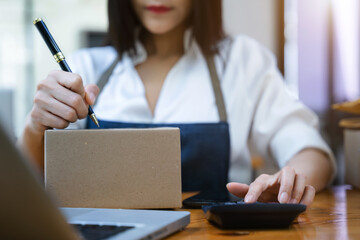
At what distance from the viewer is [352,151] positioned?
965 mm

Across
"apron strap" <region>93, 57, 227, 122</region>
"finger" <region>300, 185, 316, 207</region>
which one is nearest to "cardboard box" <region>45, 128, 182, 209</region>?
"finger" <region>300, 185, 316, 207</region>

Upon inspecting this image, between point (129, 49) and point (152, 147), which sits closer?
point (152, 147)

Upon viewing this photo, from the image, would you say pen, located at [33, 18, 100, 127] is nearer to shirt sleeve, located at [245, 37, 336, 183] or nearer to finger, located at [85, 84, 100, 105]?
finger, located at [85, 84, 100, 105]

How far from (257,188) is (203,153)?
47 centimetres

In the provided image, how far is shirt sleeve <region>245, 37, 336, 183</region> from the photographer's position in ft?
3.51

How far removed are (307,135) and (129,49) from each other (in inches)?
22.5

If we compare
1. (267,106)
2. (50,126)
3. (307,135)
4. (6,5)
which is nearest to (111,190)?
(50,126)

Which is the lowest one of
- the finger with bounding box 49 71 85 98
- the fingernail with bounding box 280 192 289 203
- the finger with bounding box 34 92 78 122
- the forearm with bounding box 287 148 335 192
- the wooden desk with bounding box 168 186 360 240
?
the forearm with bounding box 287 148 335 192

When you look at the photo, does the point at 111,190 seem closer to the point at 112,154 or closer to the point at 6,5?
the point at 112,154

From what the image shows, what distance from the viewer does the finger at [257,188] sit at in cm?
61

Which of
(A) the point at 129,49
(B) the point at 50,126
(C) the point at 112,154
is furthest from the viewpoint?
(A) the point at 129,49

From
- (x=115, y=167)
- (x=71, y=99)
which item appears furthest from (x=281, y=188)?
(x=71, y=99)

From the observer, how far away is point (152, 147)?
599 millimetres

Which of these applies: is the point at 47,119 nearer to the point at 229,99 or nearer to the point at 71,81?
the point at 71,81
